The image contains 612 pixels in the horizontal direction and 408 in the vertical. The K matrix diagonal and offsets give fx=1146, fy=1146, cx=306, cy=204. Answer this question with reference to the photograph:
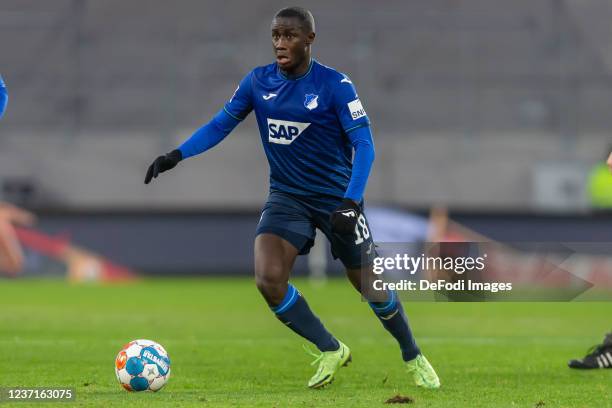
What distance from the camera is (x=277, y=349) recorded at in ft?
30.4

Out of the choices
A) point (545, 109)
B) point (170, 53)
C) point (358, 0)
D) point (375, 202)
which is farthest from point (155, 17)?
point (545, 109)

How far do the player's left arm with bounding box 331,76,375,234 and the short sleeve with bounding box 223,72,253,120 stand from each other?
0.59 metres

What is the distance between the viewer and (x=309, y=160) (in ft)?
21.7

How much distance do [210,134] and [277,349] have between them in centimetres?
295

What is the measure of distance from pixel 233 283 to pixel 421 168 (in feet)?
16.6

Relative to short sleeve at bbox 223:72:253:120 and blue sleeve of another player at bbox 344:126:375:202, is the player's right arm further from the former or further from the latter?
blue sleeve of another player at bbox 344:126:375:202

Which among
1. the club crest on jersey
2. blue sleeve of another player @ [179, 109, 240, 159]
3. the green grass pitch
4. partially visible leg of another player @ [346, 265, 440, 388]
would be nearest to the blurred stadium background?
the green grass pitch

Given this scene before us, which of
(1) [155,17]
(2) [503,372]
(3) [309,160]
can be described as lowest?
(2) [503,372]

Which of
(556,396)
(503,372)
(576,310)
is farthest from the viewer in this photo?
(576,310)

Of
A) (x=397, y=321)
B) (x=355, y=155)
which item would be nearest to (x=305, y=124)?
(x=355, y=155)

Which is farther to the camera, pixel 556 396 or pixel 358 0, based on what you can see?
pixel 358 0

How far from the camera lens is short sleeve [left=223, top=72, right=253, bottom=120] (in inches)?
265

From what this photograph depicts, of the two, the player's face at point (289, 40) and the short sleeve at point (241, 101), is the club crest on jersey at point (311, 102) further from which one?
the short sleeve at point (241, 101)

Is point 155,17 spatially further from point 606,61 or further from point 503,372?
point 503,372
